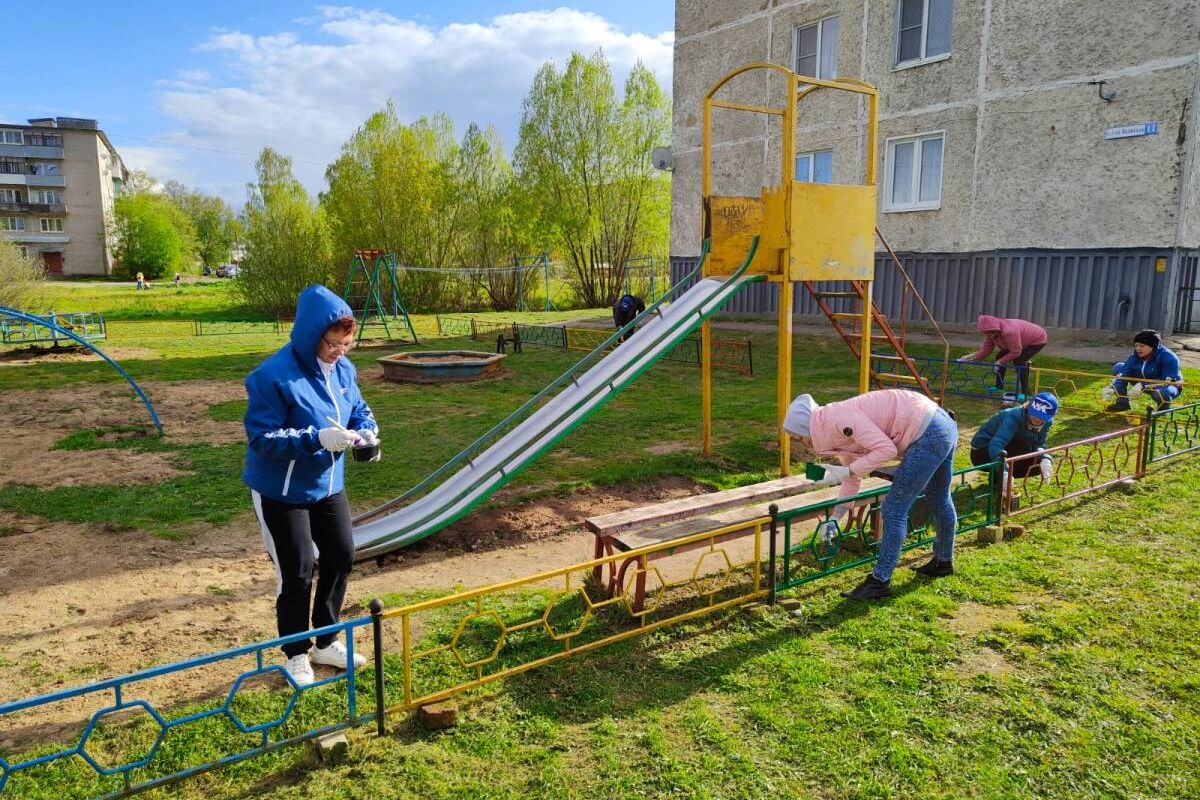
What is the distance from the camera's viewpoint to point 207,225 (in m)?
82.6

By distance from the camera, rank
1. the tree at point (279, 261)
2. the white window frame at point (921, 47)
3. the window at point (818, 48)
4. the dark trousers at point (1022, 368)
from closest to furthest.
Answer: the dark trousers at point (1022, 368), the white window frame at point (921, 47), the window at point (818, 48), the tree at point (279, 261)

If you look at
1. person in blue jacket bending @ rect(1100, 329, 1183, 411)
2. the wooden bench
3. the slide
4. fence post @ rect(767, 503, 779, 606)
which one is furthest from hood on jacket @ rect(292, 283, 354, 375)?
person in blue jacket bending @ rect(1100, 329, 1183, 411)

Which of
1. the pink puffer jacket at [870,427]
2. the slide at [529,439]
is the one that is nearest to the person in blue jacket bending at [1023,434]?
the pink puffer jacket at [870,427]

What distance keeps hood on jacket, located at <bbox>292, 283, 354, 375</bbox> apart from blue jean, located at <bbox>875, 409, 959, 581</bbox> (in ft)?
10.6

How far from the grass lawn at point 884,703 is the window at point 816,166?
1421 centimetres

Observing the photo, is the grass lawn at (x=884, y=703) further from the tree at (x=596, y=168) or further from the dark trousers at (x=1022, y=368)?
the tree at (x=596, y=168)

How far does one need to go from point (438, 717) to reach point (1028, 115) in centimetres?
1589

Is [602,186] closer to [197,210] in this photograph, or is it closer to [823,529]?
[823,529]

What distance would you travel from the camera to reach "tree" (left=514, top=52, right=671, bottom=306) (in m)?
34.0

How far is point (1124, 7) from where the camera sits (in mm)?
13289

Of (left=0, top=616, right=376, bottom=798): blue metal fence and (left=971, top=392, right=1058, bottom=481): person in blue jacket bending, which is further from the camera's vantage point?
(left=971, top=392, right=1058, bottom=481): person in blue jacket bending

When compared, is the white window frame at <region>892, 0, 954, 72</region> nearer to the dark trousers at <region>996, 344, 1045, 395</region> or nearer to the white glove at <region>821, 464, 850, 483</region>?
the dark trousers at <region>996, 344, 1045, 395</region>

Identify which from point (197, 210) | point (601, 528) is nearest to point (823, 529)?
point (601, 528)

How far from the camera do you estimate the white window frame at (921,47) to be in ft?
53.2
